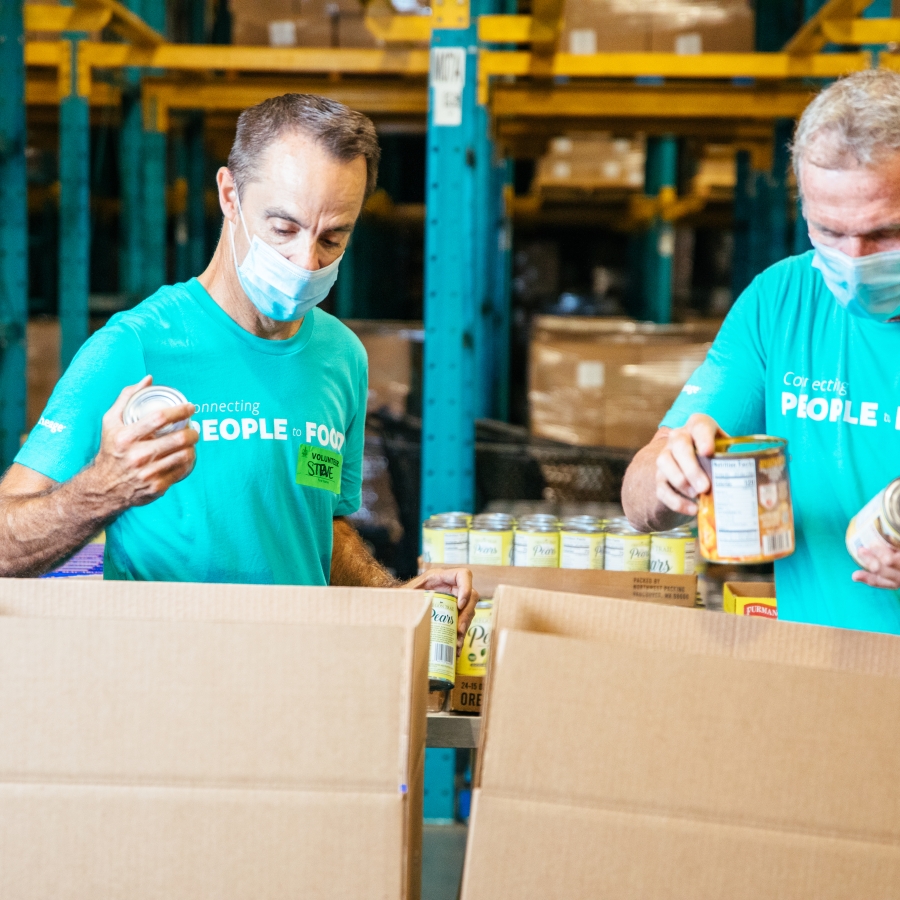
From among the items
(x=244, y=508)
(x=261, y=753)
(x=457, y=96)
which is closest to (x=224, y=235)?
(x=244, y=508)

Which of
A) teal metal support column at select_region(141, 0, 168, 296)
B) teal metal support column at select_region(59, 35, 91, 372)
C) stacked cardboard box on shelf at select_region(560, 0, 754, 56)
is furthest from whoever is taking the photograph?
teal metal support column at select_region(141, 0, 168, 296)

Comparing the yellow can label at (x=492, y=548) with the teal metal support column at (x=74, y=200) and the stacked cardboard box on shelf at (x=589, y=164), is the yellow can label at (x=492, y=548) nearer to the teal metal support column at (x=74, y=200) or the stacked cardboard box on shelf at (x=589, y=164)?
the teal metal support column at (x=74, y=200)

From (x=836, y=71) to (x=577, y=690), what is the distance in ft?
11.2

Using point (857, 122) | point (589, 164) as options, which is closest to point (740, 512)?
point (857, 122)

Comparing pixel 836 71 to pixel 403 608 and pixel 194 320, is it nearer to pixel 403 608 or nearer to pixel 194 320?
pixel 194 320

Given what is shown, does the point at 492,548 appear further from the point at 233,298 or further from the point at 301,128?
the point at 301,128

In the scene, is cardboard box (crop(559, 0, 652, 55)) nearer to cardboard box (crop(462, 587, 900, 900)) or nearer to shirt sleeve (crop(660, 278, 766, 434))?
shirt sleeve (crop(660, 278, 766, 434))

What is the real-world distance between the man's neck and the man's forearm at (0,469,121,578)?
1.33 feet

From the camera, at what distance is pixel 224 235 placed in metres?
1.73

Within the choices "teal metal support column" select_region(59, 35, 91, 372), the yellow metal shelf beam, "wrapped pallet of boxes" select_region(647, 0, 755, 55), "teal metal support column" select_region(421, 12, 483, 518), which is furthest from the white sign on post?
"teal metal support column" select_region(59, 35, 91, 372)

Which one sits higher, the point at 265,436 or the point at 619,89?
the point at 619,89

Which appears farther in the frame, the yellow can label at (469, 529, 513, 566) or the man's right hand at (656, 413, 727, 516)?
the yellow can label at (469, 529, 513, 566)

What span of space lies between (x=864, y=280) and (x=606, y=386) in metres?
3.22

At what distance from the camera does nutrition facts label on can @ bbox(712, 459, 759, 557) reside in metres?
1.13
